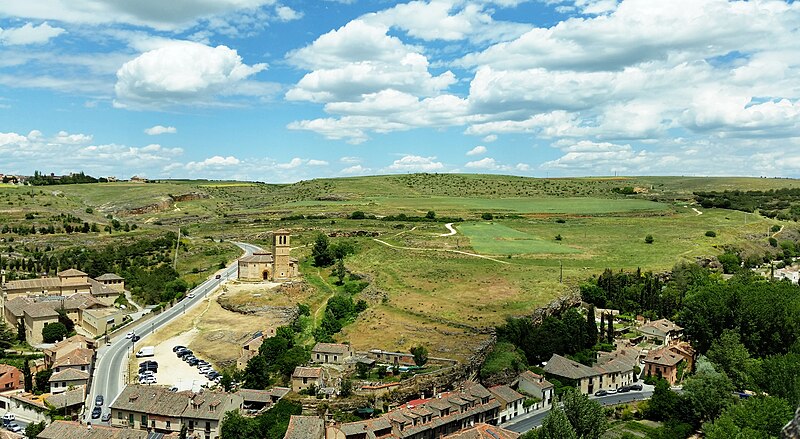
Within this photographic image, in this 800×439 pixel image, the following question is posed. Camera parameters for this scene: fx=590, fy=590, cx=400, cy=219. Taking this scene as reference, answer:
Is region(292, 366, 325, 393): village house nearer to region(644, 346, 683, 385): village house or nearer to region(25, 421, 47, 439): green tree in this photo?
region(25, 421, 47, 439): green tree

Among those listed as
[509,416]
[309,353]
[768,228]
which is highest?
[768,228]

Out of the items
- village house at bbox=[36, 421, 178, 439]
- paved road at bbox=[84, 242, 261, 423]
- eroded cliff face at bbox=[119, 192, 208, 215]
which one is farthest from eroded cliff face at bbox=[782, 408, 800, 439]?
eroded cliff face at bbox=[119, 192, 208, 215]

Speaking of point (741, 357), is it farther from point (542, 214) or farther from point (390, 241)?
point (542, 214)

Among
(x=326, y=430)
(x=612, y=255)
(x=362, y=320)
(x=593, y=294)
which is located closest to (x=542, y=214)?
(x=612, y=255)

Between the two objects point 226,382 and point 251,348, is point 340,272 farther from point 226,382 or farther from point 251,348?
point 226,382

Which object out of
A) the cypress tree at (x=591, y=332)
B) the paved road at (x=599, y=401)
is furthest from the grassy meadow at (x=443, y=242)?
the paved road at (x=599, y=401)

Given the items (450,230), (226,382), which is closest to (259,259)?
(226,382)

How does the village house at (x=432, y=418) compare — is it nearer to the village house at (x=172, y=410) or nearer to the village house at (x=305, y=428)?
the village house at (x=305, y=428)
